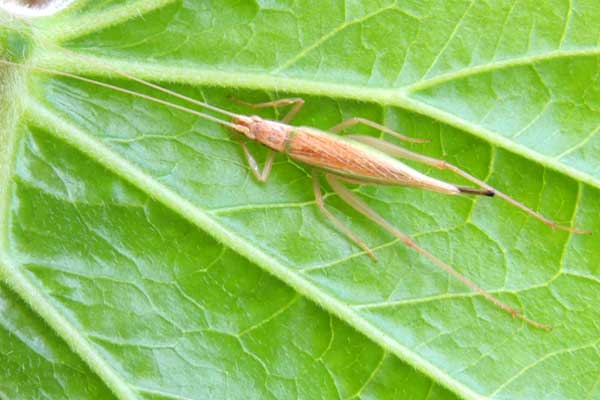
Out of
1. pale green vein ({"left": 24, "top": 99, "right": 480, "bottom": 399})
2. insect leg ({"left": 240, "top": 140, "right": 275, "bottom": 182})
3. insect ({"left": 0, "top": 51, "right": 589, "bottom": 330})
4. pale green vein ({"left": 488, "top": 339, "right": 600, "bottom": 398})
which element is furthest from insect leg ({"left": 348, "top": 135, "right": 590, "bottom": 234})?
pale green vein ({"left": 24, "top": 99, "right": 480, "bottom": 399})

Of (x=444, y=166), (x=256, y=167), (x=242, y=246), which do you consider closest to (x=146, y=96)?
(x=256, y=167)

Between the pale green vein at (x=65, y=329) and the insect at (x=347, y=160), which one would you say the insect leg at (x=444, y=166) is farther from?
the pale green vein at (x=65, y=329)

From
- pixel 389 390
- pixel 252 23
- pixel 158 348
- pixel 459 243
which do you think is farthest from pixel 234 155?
pixel 389 390

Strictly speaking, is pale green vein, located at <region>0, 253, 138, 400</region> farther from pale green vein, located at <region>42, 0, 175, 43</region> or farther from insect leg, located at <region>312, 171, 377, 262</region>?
insect leg, located at <region>312, 171, 377, 262</region>

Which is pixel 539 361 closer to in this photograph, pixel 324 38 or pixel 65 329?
pixel 324 38

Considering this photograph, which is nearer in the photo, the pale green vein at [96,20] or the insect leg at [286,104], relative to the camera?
the pale green vein at [96,20]

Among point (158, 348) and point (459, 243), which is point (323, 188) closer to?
point (459, 243)

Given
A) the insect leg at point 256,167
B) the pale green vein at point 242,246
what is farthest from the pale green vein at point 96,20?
the insect leg at point 256,167
